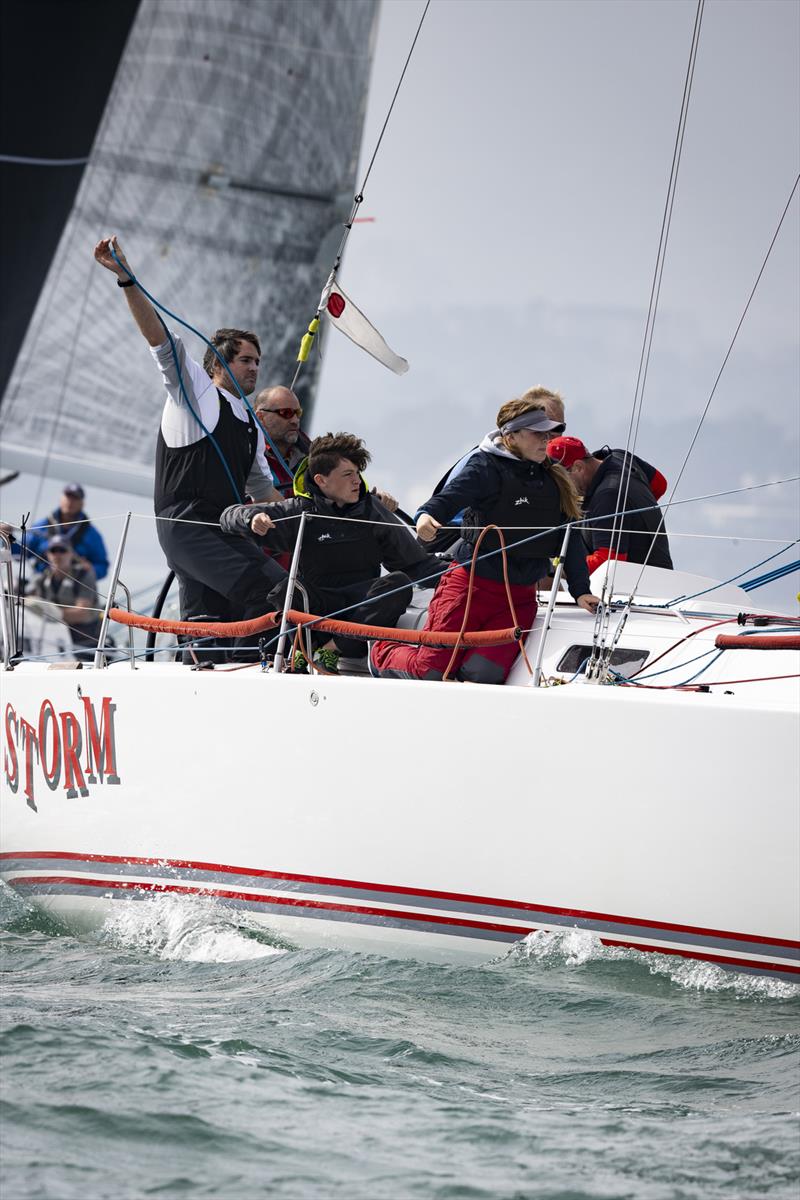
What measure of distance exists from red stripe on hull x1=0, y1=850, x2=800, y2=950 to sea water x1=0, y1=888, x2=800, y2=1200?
0.23 feet

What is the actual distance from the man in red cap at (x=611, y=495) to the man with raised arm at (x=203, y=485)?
0.97 m

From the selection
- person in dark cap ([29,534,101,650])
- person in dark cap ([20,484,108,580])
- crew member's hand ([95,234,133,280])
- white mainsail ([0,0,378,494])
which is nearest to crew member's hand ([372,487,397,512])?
crew member's hand ([95,234,133,280])

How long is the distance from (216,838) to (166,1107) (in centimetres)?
139

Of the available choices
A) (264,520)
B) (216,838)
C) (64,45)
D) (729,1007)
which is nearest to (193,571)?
(264,520)

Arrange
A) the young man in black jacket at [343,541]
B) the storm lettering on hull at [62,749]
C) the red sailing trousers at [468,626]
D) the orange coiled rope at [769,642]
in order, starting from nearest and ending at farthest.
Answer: the orange coiled rope at [769,642] → the red sailing trousers at [468,626] → the young man in black jacket at [343,541] → the storm lettering on hull at [62,749]

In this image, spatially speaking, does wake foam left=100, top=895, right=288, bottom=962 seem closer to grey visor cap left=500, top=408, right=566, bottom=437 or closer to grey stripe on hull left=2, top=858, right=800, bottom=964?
grey stripe on hull left=2, top=858, right=800, bottom=964

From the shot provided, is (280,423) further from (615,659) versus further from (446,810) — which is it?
(446,810)

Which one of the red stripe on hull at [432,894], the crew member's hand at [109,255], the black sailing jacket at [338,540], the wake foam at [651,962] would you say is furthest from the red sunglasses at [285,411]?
the wake foam at [651,962]

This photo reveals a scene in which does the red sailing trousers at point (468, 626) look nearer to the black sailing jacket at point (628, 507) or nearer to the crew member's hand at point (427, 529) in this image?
the crew member's hand at point (427, 529)

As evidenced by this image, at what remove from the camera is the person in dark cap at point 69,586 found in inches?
333

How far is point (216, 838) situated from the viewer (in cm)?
343

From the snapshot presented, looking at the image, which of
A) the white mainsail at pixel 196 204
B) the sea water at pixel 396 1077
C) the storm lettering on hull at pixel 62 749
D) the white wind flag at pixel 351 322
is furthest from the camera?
the white mainsail at pixel 196 204

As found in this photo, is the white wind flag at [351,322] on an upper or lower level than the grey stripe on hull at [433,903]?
upper

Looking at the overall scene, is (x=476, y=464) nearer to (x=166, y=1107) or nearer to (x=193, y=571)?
(x=193, y=571)
